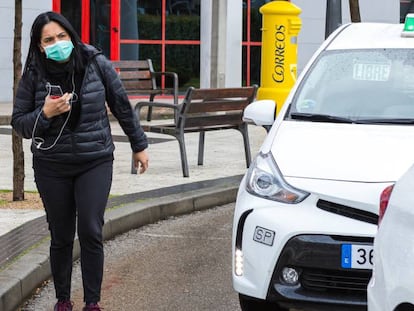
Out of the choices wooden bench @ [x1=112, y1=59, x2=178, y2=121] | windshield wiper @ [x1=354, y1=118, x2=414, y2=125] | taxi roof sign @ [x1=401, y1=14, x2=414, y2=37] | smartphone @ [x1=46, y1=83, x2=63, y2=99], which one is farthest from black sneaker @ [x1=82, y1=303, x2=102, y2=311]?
wooden bench @ [x1=112, y1=59, x2=178, y2=121]

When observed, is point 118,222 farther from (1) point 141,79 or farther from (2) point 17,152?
(1) point 141,79

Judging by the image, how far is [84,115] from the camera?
5898mm

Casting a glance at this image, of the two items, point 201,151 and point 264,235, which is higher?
point 264,235

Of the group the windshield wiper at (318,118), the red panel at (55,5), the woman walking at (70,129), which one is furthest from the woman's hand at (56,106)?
the red panel at (55,5)

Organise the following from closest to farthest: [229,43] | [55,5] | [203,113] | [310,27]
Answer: [203,113]
[55,5]
[229,43]
[310,27]

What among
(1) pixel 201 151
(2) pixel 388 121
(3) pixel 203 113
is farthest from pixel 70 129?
(1) pixel 201 151

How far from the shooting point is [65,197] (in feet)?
19.6

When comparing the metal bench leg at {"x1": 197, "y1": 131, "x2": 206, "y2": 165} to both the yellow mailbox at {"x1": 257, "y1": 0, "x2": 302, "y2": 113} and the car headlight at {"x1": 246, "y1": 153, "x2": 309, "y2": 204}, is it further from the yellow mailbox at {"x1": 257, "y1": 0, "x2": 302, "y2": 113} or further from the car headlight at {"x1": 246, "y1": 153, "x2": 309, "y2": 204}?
the car headlight at {"x1": 246, "y1": 153, "x2": 309, "y2": 204}

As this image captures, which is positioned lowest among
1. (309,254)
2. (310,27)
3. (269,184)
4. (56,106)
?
(309,254)

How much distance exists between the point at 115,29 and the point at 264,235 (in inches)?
636

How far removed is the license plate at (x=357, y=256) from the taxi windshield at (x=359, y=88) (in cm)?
129

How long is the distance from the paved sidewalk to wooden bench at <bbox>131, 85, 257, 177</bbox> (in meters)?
0.37

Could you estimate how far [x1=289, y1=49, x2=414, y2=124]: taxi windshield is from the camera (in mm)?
6680

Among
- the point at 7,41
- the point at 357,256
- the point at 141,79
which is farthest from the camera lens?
the point at 7,41
